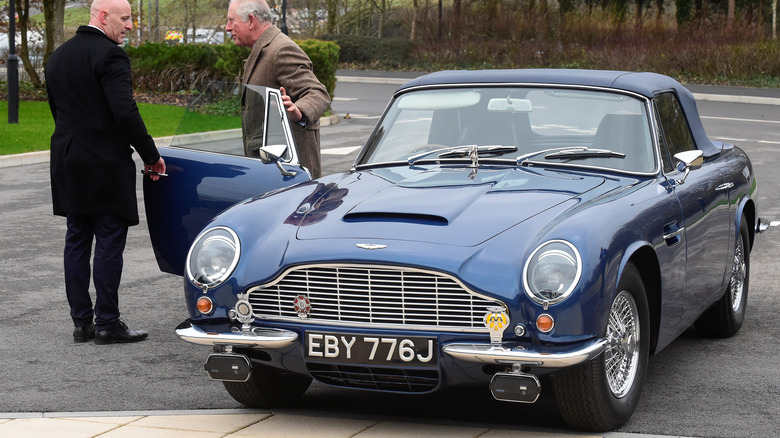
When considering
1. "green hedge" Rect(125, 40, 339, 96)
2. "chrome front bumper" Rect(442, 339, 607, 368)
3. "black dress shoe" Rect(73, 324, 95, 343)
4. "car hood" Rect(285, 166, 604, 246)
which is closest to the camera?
"chrome front bumper" Rect(442, 339, 607, 368)

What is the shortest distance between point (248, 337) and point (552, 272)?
1268 mm

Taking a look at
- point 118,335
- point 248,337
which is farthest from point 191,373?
point 248,337

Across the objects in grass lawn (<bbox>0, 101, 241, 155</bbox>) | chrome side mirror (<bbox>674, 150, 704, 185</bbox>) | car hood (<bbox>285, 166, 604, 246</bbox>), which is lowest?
grass lawn (<bbox>0, 101, 241, 155</bbox>)

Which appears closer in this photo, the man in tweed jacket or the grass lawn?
the man in tweed jacket

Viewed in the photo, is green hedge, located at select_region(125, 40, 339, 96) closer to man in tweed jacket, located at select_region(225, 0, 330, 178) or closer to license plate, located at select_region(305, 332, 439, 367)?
man in tweed jacket, located at select_region(225, 0, 330, 178)

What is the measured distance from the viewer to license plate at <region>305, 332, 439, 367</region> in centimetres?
452

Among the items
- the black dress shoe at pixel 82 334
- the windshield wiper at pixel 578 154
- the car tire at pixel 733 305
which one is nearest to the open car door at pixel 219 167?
the black dress shoe at pixel 82 334

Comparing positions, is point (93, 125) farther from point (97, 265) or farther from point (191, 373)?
point (191, 373)

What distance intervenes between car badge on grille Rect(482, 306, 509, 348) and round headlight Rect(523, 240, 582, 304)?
129mm

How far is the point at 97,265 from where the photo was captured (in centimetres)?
662

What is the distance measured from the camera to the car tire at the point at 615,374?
15.2 feet

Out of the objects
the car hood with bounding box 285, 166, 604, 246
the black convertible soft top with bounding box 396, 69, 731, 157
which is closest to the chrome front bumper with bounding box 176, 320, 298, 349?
the car hood with bounding box 285, 166, 604, 246

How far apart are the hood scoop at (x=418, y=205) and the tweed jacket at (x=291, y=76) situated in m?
1.99

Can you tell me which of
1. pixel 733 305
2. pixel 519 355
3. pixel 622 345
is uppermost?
pixel 519 355
